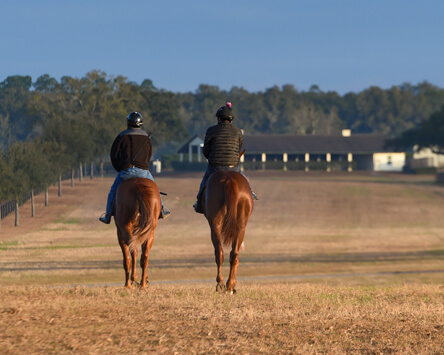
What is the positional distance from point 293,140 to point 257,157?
10.2 metres

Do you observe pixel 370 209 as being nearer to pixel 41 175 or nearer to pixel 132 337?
pixel 41 175

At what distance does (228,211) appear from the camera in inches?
576

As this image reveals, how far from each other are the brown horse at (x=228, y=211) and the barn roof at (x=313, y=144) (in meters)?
112

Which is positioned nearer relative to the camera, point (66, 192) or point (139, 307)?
point (139, 307)

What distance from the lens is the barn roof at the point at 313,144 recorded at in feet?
428

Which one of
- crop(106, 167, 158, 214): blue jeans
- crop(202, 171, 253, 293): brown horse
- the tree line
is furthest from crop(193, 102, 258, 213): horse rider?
the tree line

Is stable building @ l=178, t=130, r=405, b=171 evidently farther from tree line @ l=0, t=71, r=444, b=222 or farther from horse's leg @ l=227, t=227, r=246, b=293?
horse's leg @ l=227, t=227, r=246, b=293

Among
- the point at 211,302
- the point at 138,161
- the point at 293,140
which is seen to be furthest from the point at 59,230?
the point at 293,140

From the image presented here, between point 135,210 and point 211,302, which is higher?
point 135,210

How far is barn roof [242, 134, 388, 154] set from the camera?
428 ft

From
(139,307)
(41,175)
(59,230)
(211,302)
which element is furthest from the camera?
(41,175)

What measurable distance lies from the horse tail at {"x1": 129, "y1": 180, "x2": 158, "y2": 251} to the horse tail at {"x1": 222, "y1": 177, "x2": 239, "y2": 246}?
4.80 ft

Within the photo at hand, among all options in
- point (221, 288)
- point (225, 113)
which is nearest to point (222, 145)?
point (225, 113)

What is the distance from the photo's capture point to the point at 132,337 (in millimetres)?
9680
